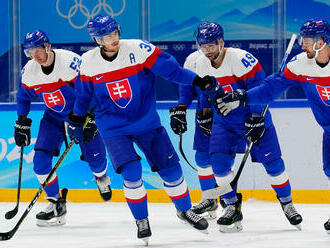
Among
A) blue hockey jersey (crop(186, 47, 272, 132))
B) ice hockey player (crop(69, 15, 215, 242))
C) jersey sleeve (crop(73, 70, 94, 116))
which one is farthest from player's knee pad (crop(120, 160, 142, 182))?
blue hockey jersey (crop(186, 47, 272, 132))

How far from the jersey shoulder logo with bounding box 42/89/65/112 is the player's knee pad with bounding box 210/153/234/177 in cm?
101

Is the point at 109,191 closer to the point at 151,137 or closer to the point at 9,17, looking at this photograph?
the point at 151,137

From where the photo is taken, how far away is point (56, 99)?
469 centimetres

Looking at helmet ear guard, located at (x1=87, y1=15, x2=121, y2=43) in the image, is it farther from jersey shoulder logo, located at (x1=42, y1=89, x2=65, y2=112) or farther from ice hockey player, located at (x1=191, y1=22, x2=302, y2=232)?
jersey shoulder logo, located at (x1=42, y1=89, x2=65, y2=112)

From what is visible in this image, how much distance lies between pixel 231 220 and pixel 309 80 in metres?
0.90

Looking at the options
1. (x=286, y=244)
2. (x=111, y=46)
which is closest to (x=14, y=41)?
(x=111, y=46)

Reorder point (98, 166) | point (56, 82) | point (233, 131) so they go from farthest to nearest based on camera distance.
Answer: point (98, 166)
point (56, 82)
point (233, 131)

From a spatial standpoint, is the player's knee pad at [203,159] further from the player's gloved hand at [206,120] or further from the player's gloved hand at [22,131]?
the player's gloved hand at [22,131]

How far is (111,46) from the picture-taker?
3.90 m

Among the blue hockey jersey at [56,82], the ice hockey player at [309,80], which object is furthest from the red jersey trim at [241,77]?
the blue hockey jersey at [56,82]

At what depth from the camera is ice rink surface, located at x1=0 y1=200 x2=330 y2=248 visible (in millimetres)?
3951

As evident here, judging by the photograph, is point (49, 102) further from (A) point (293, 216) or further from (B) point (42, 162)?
(A) point (293, 216)

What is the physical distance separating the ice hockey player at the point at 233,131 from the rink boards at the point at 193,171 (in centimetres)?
130

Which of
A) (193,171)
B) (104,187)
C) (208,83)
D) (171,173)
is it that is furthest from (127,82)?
(193,171)
